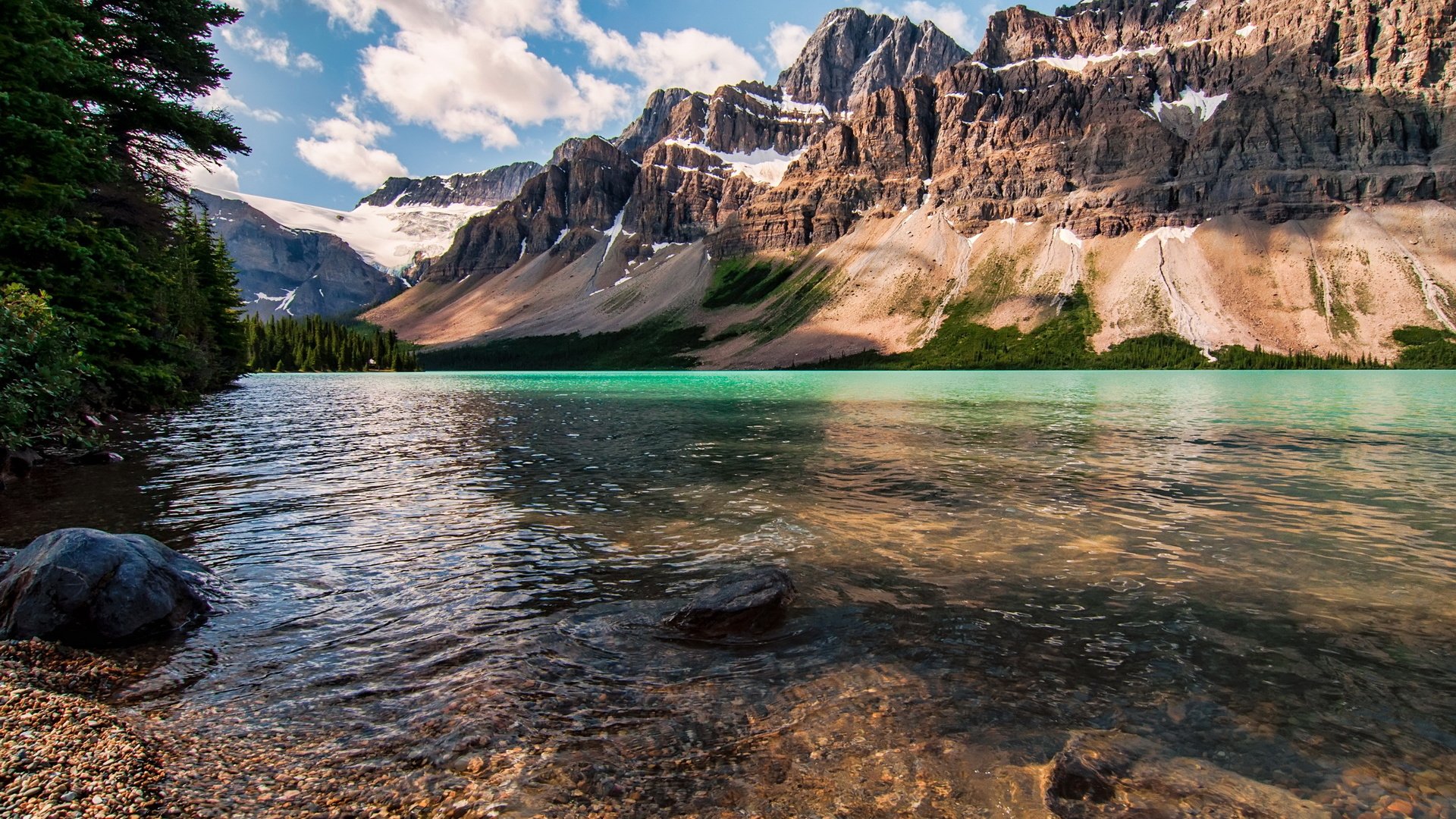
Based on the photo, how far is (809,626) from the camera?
39.4ft

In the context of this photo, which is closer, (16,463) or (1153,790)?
(1153,790)

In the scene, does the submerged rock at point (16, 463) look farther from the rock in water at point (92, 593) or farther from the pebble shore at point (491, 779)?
the pebble shore at point (491, 779)

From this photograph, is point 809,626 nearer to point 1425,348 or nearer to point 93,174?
point 93,174

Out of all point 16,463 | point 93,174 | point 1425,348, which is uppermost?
point 93,174

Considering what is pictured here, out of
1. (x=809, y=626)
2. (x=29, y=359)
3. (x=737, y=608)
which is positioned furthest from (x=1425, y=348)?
(x=29, y=359)

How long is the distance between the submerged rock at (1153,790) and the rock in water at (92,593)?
13195mm

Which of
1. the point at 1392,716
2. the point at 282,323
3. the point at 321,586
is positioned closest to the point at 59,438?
the point at 321,586

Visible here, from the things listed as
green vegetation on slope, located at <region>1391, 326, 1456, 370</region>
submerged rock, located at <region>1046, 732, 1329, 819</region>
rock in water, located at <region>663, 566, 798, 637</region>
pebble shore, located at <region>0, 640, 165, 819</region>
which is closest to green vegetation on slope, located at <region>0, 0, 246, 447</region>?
pebble shore, located at <region>0, 640, 165, 819</region>

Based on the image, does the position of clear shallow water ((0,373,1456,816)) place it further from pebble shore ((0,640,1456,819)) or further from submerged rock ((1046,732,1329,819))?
submerged rock ((1046,732,1329,819))

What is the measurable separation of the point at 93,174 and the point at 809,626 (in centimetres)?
2783

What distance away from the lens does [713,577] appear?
14664 millimetres

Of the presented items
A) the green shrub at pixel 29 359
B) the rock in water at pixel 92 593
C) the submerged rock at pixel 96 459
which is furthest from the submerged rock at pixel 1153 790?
the submerged rock at pixel 96 459

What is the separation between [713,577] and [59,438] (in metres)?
26.9

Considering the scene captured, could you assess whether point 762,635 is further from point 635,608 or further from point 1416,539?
point 1416,539
